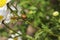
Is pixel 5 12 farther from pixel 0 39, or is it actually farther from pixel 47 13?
pixel 0 39

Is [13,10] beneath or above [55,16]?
beneath

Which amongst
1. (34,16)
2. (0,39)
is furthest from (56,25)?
(0,39)

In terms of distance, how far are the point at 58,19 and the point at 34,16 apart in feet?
0.89

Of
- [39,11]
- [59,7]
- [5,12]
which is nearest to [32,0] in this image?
[39,11]

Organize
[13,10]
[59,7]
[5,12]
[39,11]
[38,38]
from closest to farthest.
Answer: [5,12] → [13,10] → [38,38] → [39,11] → [59,7]

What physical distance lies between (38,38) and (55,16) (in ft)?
1.59

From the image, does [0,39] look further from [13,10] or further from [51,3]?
[13,10]

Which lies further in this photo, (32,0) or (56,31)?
(32,0)

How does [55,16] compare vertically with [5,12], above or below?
above

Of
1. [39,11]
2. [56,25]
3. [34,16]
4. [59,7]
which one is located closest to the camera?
[56,25]

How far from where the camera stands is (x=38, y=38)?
6.79 feet

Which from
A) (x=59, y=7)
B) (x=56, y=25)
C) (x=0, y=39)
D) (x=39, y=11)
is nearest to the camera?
(x=56, y=25)

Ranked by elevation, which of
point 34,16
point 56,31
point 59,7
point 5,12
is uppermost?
point 59,7

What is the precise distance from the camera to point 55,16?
2.47m
